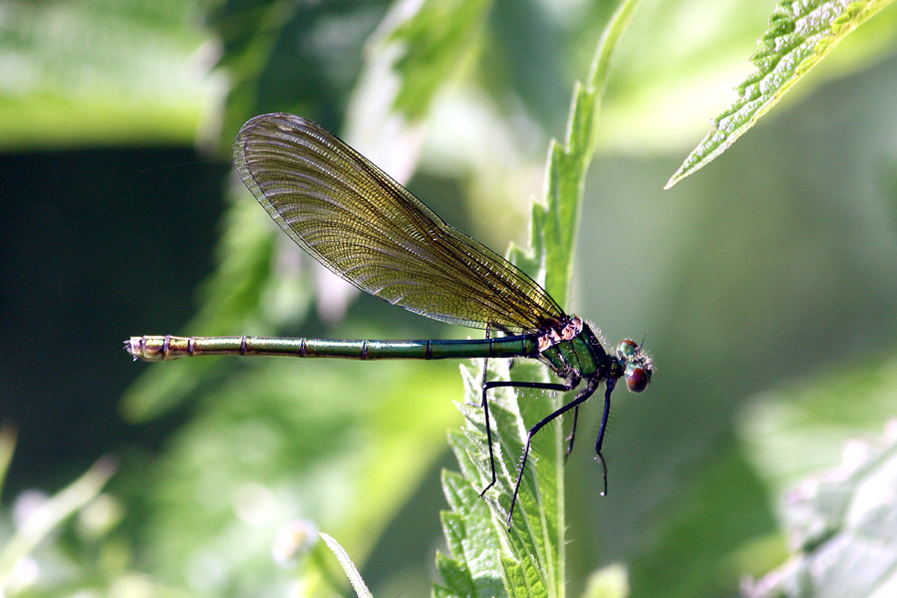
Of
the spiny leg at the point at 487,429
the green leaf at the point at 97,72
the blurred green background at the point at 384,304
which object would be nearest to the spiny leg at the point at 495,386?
the spiny leg at the point at 487,429

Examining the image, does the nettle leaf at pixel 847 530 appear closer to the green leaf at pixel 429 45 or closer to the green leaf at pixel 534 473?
the green leaf at pixel 534 473

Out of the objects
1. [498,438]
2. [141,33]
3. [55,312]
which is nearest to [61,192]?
[55,312]

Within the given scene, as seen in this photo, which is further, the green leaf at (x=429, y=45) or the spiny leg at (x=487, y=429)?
the green leaf at (x=429, y=45)

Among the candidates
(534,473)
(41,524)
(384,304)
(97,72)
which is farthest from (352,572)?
(97,72)

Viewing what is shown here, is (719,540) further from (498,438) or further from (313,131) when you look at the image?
(313,131)

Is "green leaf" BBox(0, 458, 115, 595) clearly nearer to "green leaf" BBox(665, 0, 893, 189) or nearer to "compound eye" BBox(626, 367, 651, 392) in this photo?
"compound eye" BBox(626, 367, 651, 392)

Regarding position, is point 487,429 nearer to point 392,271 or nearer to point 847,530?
point 847,530
